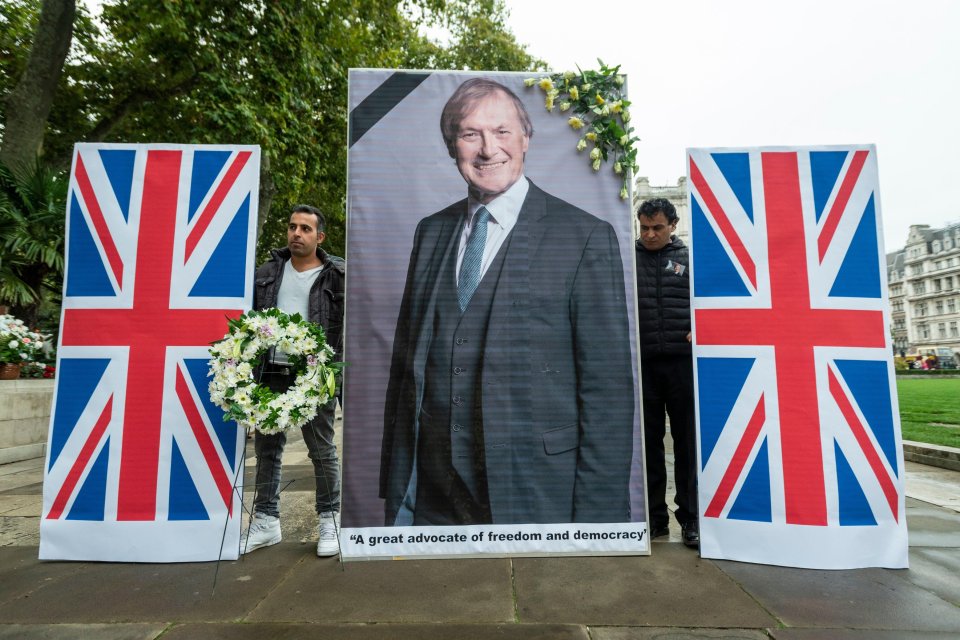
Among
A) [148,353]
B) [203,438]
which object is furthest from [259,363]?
[148,353]

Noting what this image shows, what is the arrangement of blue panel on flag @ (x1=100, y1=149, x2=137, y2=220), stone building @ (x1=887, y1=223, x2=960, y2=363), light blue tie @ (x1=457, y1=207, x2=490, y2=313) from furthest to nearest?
stone building @ (x1=887, y1=223, x2=960, y2=363) → blue panel on flag @ (x1=100, y1=149, x2=137, y2=220) → light blue tie @ (x1=457, y1=207, x2=490, y2=313)

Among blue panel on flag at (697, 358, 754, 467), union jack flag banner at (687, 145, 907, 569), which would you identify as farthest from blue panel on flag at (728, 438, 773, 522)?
blue panel on flag at (697, 358, 754, 467)

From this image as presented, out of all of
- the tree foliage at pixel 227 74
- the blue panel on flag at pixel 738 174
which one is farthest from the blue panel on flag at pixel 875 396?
the tree foliage at pixel 227 74

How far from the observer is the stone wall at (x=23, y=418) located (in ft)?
22.3

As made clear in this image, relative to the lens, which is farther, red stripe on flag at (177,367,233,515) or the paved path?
red stripe on flag at (177,367,233,515)

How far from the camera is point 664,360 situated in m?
3.48

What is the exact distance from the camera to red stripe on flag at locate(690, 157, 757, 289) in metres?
3.25

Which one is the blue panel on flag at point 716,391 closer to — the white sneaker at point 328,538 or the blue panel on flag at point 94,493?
the white sneaker at point 328,538

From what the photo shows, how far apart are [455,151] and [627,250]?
125 centimetres

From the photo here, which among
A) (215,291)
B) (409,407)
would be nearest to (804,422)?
(409,407)

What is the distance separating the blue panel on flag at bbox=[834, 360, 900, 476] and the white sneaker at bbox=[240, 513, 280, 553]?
11.9 ft

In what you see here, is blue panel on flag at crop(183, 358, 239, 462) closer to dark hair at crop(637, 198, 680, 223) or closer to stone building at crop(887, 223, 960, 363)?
dark hair at crop(637, 198, 680, 223)

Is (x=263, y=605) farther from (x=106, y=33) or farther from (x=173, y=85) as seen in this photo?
(x=106, y=33)

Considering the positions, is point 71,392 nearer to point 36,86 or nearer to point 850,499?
point 850,499
